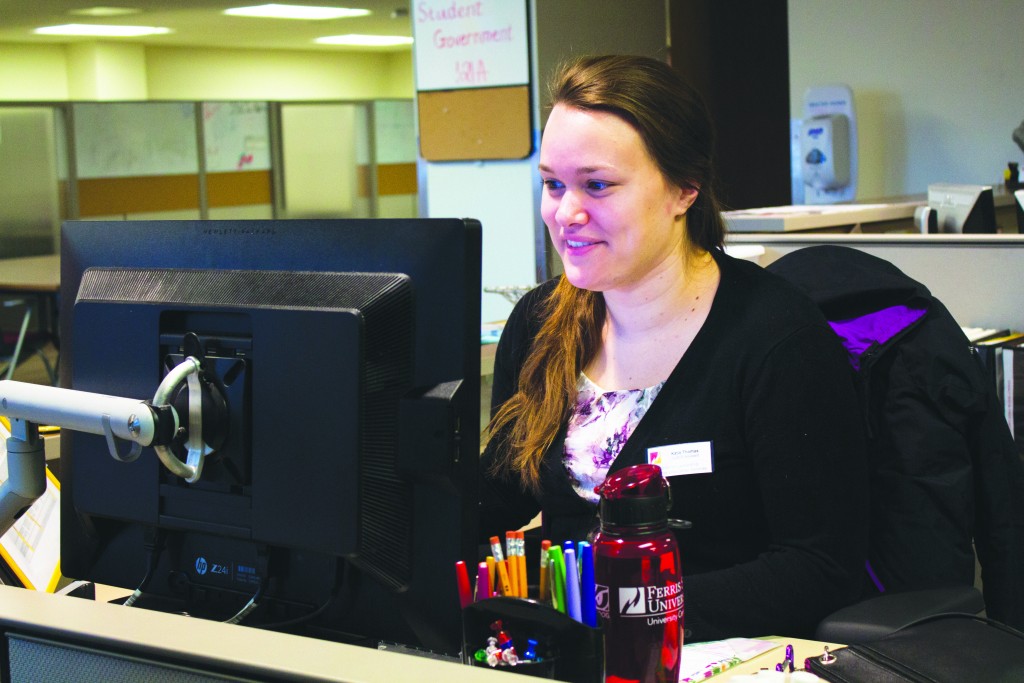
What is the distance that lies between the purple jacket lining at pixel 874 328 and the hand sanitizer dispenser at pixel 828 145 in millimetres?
4389

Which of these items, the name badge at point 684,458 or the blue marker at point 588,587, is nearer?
the blue marker at point 588,587

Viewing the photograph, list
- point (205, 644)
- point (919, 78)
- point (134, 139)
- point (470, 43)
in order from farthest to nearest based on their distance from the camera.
Result: 1. point (134, 139)
2. point (919, 78)
3. point (470, 43)
4. point (205, 644)

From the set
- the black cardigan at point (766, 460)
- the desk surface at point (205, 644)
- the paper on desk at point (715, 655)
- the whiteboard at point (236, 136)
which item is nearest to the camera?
the desk surface at point (205, 644)

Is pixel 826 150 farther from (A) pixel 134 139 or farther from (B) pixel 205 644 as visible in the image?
(B) pixel 205 644

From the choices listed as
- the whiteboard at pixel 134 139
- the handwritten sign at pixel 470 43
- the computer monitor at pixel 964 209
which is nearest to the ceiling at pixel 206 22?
the whiteboard at pixel 134 139

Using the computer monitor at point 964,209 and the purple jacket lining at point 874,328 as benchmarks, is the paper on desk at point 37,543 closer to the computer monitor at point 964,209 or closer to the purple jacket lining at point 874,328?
the purple jacket lining at point 874,328

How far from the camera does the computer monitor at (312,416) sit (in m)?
0.86

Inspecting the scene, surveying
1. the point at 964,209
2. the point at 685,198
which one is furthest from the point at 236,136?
the point at 685,198

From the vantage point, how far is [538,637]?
2.70 ft

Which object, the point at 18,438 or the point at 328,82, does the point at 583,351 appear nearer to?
the point at 18,438

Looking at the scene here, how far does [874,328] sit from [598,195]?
41 centimetres

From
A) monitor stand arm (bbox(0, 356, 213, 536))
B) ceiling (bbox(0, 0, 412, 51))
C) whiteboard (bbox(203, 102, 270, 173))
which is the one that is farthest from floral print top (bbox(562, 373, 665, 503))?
whiteboard (bbox(203, 102, 270, 173))

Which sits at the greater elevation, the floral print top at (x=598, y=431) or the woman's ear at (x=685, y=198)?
the woman's ear at (x=685, y=198)

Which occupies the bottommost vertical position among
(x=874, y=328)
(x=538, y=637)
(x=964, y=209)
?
(x=538, y=637)
